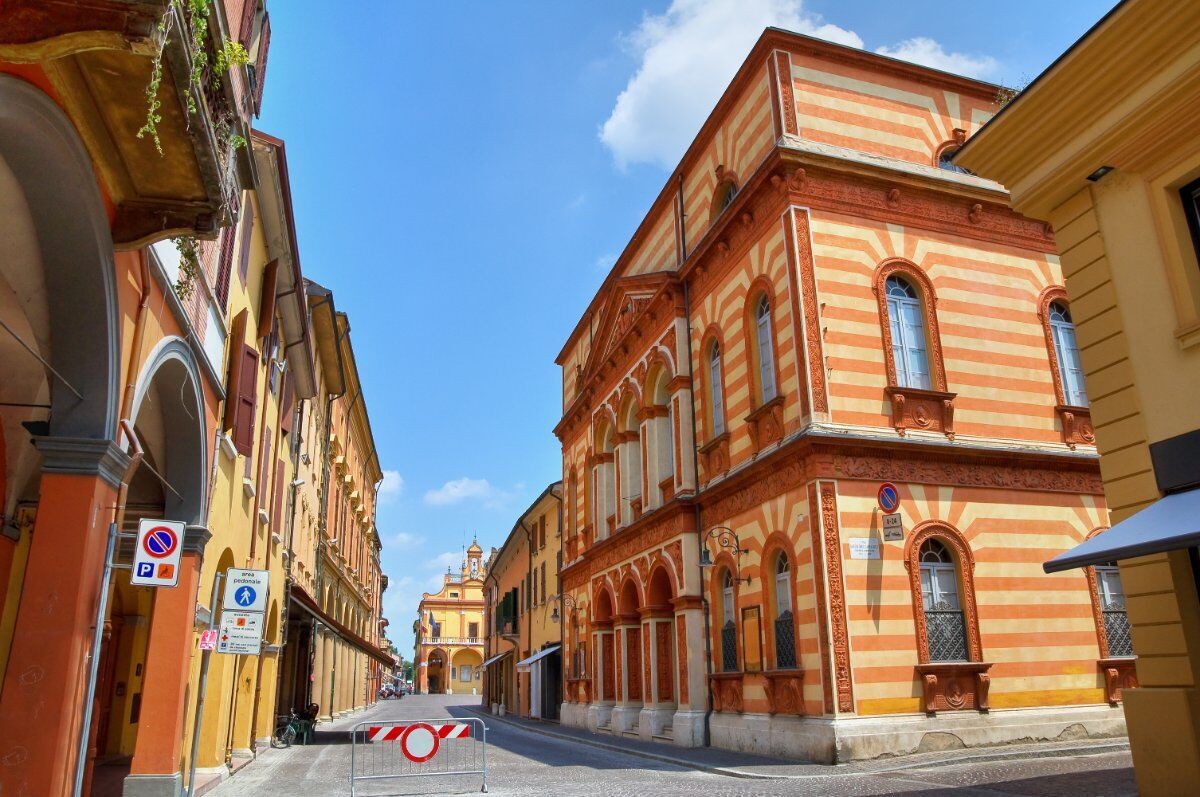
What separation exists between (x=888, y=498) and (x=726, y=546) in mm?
3831

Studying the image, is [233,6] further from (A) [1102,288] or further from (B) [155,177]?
(A) [1102,288]

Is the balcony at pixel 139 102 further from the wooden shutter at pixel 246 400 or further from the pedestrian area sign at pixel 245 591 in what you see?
the wooden shutter at pixel 246 400

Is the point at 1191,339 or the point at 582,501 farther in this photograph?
the point at 582,501

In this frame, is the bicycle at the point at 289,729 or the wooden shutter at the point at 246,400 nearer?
the wooden shutter at the point at 246,400

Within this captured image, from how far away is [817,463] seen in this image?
1495 cm

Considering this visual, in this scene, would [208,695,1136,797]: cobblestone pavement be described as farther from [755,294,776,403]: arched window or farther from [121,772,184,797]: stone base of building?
[755,294,776,403]: arched window

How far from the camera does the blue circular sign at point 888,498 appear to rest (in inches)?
598

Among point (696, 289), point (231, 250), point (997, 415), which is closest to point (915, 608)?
point (997, 415)

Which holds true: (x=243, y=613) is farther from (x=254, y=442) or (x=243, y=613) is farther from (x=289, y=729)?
(x=289, y=729)

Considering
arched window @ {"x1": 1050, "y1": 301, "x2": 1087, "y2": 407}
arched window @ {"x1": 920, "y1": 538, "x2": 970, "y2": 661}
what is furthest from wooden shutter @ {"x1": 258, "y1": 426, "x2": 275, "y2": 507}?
arched window @ {"x1": 1050, "y1": 301, "x2": 1087, "y2": 407}

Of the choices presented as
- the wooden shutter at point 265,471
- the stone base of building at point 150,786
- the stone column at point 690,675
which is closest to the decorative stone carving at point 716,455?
the stone column at point 690,675

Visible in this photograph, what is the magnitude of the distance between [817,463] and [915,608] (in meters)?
2.85

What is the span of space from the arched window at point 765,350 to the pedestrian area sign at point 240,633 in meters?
10.4

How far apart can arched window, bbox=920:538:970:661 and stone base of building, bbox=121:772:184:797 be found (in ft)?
36.8
